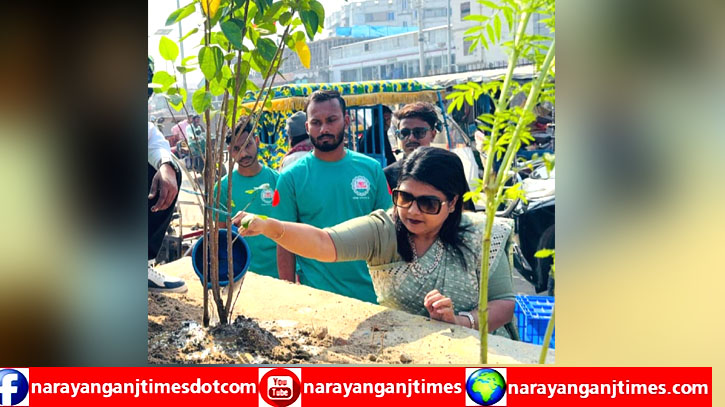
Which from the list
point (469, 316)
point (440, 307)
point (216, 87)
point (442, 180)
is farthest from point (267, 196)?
point (469, 316)

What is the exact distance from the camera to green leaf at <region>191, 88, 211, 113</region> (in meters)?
3.51

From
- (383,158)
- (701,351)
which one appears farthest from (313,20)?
(701,351)

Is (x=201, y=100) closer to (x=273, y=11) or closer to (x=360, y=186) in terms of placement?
(x=273, y=11)

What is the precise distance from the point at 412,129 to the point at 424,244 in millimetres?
592

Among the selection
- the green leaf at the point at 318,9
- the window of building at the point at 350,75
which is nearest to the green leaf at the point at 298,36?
the green leaf at the point at 318,9

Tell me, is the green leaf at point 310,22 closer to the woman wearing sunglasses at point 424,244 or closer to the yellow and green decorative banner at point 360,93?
the yellow and green decorative banner at point 360,93

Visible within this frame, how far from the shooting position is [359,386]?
3.37m

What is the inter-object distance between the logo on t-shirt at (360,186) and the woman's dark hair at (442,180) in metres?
0.20

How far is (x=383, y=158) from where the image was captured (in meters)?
3.80

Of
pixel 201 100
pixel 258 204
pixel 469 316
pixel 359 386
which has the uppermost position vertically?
pixel 201 100

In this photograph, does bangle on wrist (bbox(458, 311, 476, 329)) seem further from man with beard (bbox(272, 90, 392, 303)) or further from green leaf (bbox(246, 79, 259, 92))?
green leaf (bbox(246, 79, 259, 92))

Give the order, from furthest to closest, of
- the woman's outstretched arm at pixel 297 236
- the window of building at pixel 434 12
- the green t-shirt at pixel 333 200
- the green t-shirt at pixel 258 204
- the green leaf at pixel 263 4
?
the green t-shirt at pixel 258 204 < the green t-shirt at pixel 333 200 < the woman's outstretched arm at pixel 297 236 < the window of building at pixel 434 12 < the green leaf at pixel 263 4

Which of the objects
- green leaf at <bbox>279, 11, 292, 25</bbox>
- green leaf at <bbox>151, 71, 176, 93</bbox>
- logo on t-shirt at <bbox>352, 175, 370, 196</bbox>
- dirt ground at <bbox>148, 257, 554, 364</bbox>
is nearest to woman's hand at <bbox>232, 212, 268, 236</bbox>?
dirt ground at <bbox>148, 257, 554, 364</bbox>

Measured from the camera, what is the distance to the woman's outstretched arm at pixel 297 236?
3.62m
